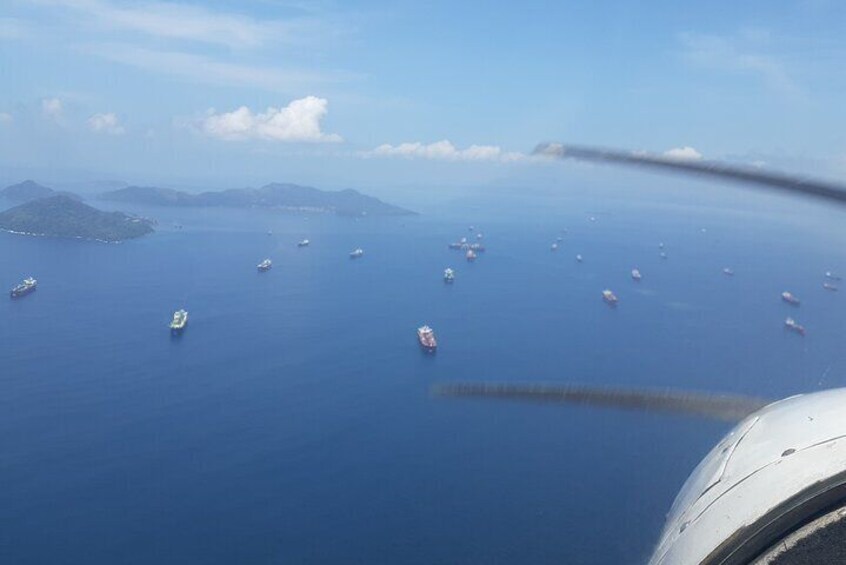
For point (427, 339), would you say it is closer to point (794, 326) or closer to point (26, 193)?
point (794, 326)

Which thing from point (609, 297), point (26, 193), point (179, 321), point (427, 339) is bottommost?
point (427, 339)

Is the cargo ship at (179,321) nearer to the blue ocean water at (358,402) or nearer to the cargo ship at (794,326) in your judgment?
the blue ocean water at (358,402)

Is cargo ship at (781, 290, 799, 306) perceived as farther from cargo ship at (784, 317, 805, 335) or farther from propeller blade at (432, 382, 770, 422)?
propeller blade at (432, 382, 770, 422)

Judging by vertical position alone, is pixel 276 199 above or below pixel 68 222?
above

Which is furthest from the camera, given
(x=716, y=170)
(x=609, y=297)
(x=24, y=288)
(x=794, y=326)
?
(x=609, y=297)

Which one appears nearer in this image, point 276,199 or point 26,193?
point 26,193

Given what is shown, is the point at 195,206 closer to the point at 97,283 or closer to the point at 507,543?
the point at 97,283

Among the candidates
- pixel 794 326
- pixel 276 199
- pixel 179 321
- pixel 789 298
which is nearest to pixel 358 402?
pixel 179 321
